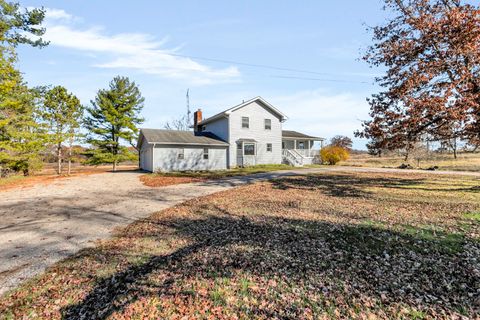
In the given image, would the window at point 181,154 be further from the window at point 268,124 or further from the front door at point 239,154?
the window at point 268,124

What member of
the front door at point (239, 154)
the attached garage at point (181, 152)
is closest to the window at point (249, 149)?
the front door at point (239, 154)

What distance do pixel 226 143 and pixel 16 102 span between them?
55.8 feet

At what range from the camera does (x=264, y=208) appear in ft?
28.7

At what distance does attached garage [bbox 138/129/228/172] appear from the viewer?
23000 millimetres

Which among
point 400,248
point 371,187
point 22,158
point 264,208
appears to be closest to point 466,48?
point 371,187

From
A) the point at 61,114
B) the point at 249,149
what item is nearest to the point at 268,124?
the point at 249,149

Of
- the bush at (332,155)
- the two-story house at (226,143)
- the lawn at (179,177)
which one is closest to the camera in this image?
the lawn at (179,177)

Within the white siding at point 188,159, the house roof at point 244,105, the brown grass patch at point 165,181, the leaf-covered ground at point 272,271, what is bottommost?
the leaf-covered ground at point 272,271

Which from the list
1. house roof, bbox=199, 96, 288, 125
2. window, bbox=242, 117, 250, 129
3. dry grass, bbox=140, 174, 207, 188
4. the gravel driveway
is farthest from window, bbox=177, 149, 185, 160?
the gravel driveway

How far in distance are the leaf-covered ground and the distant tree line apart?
1861cm

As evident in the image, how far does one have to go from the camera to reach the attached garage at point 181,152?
23.0 m

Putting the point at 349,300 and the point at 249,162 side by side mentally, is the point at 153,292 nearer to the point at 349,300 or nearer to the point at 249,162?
the point at 349,300

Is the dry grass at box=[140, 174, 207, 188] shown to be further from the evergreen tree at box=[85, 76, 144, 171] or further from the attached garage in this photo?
the evergreen tree at box=[85, 76, 144, 171]

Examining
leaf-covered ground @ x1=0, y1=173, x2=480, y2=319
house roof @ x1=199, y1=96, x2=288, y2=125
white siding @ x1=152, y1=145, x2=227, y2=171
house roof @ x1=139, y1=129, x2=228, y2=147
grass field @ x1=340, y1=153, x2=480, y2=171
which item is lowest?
leaf-covered ground @ x1=0, y1=173, x2=480, y2=319
